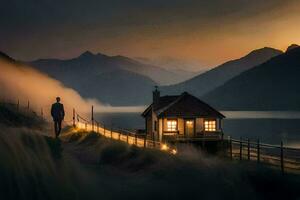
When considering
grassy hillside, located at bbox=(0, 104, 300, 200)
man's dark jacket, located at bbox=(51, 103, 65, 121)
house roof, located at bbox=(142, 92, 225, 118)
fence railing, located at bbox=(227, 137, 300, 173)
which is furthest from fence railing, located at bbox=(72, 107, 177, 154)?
man's dark jacket, located at bbox=(51, 103, 65, 121)

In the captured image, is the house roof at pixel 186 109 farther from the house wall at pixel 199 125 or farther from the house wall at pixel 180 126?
the house wall at pixel 180 126

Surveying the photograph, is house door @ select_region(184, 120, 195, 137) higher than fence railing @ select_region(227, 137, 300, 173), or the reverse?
house door @ select_region(184, 120, 195, 137)

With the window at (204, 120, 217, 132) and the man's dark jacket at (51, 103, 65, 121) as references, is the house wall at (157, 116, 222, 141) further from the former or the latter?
the man's dark jacket at (51, 103, 65, 121)

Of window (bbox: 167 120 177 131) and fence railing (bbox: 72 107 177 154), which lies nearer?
fence railing (bbox: 72 107 177 154)

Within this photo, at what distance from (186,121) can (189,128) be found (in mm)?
836

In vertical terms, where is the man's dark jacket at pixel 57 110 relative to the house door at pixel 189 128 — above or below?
above

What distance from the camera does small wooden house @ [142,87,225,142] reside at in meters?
46.4

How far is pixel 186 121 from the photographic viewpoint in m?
47.2

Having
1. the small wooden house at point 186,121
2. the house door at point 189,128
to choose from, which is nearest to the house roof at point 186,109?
the small wooden house at point 186,121

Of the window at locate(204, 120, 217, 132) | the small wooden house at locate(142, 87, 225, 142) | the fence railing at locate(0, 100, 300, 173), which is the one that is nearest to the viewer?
the fence railing at locate(0, 100, 300, 173)

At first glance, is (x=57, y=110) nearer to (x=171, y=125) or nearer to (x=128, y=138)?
(x=128, y=138)

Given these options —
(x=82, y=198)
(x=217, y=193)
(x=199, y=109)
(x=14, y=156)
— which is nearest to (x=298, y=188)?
(x=217, y=193)

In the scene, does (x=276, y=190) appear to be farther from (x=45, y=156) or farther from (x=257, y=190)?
(x=45, y=156)

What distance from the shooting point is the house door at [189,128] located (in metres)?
47.2
